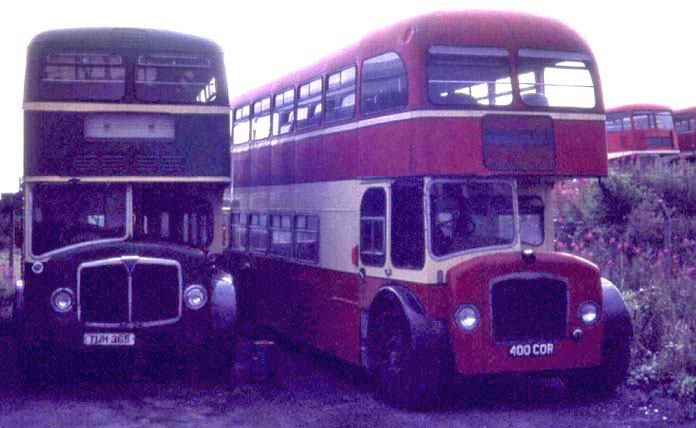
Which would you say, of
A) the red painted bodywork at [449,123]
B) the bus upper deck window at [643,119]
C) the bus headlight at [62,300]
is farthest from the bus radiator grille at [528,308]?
the bus upper deck window at [643,119]

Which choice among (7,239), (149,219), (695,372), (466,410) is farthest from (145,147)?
(7,239)

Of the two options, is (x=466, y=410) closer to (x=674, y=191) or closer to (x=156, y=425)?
(x=156, y=425)

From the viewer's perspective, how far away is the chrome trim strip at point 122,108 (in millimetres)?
11656

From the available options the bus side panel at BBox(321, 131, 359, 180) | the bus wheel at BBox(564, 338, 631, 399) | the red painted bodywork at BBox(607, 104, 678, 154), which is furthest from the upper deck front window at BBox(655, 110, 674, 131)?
the bus wheel at BBox(564, 338, 631, 399)

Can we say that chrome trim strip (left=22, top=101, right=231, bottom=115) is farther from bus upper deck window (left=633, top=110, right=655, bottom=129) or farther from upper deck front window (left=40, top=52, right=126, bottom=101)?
bus upper deck window (left=633, top=110, right=655, bottom=129)

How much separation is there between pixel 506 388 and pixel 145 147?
473 cm

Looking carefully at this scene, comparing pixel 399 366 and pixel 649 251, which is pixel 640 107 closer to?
pixel 649 251

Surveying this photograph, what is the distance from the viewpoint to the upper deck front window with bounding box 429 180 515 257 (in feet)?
34.2

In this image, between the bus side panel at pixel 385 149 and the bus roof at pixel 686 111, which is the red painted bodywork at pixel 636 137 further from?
the bus side panel at pixel 385 149

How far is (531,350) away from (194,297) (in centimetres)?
358

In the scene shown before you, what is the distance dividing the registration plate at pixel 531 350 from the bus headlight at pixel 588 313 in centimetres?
43

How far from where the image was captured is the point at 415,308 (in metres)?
10.3

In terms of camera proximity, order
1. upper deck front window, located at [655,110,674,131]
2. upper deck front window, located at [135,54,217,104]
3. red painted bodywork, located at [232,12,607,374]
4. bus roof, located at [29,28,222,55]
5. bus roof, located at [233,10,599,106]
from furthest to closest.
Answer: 1. upper deck front window, located at [655,110,674,131]
2. upper deck front window, located at [135,54,217,104]
3. bus roof, located at [29,28,222,55]
4. bus roof, located at [233,10,599,106]
5. red painted bodywork, located at [232,12,607,374]

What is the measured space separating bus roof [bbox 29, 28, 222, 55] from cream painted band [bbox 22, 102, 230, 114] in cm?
67
